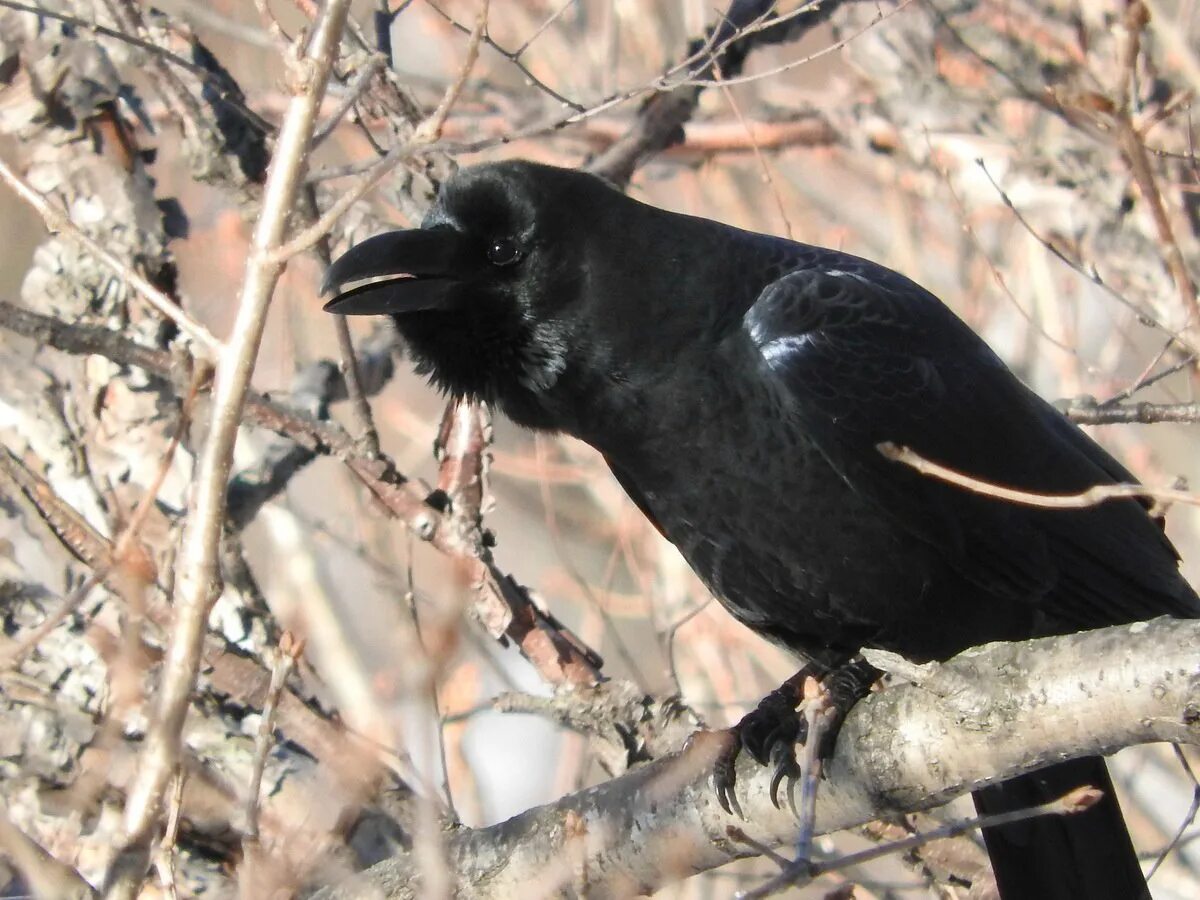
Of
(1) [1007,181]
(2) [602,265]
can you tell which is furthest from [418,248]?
(1) [1007,181]

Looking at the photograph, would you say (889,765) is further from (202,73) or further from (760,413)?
(202,73)

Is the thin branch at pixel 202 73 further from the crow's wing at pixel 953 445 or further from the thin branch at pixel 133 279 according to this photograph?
the crow's wing at pixel 953 445

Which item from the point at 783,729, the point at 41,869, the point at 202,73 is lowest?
the point at 41,869

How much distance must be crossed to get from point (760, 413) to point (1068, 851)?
4.17 ft

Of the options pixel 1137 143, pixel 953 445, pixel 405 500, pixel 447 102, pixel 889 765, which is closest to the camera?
pixel 1137 143

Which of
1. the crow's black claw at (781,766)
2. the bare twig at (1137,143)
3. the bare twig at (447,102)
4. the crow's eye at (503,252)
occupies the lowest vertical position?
the crow's black claw at (781,766)

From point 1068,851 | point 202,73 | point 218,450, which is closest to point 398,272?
point 202,73

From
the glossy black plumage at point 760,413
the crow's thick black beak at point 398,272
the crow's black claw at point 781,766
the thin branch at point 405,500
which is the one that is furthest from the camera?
the thin branch at point 405,500

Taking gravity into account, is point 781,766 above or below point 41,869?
above

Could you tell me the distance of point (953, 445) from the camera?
10.7 feet

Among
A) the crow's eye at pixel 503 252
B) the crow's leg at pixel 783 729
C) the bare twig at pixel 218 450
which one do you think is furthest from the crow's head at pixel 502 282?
the bare twig at pixel 218 450

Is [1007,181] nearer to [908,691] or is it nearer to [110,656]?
[908,691]

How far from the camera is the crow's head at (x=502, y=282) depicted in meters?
3.11

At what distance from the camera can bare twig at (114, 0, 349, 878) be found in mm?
1922
